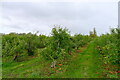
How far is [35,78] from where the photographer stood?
26.0 feet

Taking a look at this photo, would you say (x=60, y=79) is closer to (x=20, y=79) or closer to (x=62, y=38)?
(x=20, y=79)

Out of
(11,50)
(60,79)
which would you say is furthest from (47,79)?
(11,50)

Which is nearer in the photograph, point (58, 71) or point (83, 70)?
point (58, 71)

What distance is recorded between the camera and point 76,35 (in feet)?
73.9

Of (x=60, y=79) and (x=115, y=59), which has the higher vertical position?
(x=115, y=59)

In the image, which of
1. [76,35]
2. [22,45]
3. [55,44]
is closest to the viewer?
[55,44]

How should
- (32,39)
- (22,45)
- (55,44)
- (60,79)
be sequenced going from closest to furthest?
(60,79), (55,44), (22,45), (32,39)

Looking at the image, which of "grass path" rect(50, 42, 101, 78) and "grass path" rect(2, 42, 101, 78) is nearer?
"grass path" rect(50, 42, 101, 78)

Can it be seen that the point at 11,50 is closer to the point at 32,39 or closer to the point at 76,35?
the point at 32,39

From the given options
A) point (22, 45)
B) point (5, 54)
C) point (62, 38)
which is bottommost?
point (5, 54)

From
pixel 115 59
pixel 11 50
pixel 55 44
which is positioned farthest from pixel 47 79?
pixel 11 50

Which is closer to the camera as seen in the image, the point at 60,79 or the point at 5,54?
the point at 60,79

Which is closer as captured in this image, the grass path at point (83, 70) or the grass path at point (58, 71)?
the grass path at point (83, 70)

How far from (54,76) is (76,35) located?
53.1 feet
